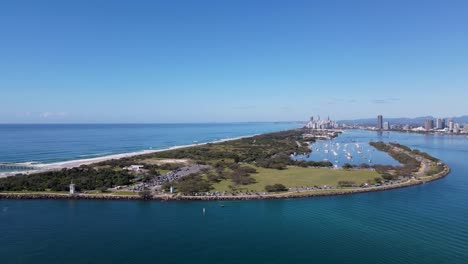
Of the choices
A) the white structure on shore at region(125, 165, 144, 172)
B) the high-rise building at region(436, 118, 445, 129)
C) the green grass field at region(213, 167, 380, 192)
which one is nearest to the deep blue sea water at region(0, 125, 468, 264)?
the green grass field at region(213, 167, 380, 192)

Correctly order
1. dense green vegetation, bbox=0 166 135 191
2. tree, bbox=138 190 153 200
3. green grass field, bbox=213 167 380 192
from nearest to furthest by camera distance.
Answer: tree, bbox=138 190 153 200, dense green vegetation, bbox=0 166 135 191, green grass field, bbox=213 167 380 192

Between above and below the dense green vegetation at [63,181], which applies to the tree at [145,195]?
below

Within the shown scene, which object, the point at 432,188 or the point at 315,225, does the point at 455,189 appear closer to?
the point at 432,188

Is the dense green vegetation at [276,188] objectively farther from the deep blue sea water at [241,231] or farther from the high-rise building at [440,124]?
the high-rise building at [440,124]

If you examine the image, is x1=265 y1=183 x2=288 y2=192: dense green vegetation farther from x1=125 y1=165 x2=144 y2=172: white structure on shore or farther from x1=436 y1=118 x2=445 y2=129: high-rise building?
x1=436 y1=118 x2=445 y2=129: high-rise building

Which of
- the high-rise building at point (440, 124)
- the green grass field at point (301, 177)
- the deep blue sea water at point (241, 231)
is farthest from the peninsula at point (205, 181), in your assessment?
the high-rise building at point (440, 124)
